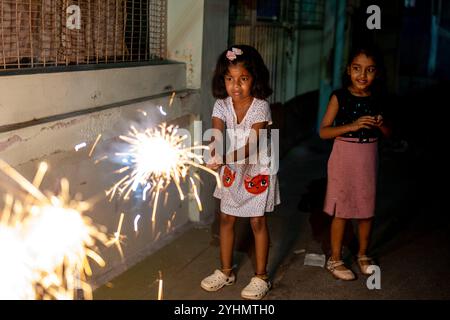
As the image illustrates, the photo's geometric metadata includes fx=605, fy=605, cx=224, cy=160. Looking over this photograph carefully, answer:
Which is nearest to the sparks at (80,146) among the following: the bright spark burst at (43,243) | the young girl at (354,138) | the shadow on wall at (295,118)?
the bright spark burst at (43,243)

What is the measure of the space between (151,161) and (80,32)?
1074 millimetres

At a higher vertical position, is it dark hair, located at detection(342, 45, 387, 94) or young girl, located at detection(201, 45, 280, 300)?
dark hair, located at detection(342, 45, 387, 94)

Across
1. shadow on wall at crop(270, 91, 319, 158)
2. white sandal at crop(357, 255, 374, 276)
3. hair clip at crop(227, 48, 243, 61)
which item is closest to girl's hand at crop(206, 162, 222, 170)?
hair clip at crop(227, 48, 243, 61)

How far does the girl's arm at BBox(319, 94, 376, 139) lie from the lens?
14.0 ft

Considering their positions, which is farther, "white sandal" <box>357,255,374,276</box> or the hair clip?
"white sandal" <box>357,255,374,276</box>

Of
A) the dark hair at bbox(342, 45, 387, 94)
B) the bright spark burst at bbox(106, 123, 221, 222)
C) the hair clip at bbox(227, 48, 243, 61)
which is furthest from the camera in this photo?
the bright spark burst at bbox(106, 123, 221, 222)

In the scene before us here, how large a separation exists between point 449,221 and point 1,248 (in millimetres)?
4477

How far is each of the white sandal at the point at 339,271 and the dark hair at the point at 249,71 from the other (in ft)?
4.82

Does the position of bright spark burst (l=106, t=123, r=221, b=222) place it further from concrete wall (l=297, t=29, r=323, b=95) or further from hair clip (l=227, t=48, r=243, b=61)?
concrete wall (l=297, t=29, r=323, b=95)

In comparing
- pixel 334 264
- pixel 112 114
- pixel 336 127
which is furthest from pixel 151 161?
pixel 334 264

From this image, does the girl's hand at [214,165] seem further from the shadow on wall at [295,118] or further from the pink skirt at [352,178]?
the shadow on wall at [295,118]

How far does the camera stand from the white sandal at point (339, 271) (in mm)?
4586

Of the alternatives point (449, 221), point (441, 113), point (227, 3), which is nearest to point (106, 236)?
point (227, 3)

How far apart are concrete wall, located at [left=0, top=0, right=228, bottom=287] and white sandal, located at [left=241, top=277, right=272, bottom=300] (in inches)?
38.5
